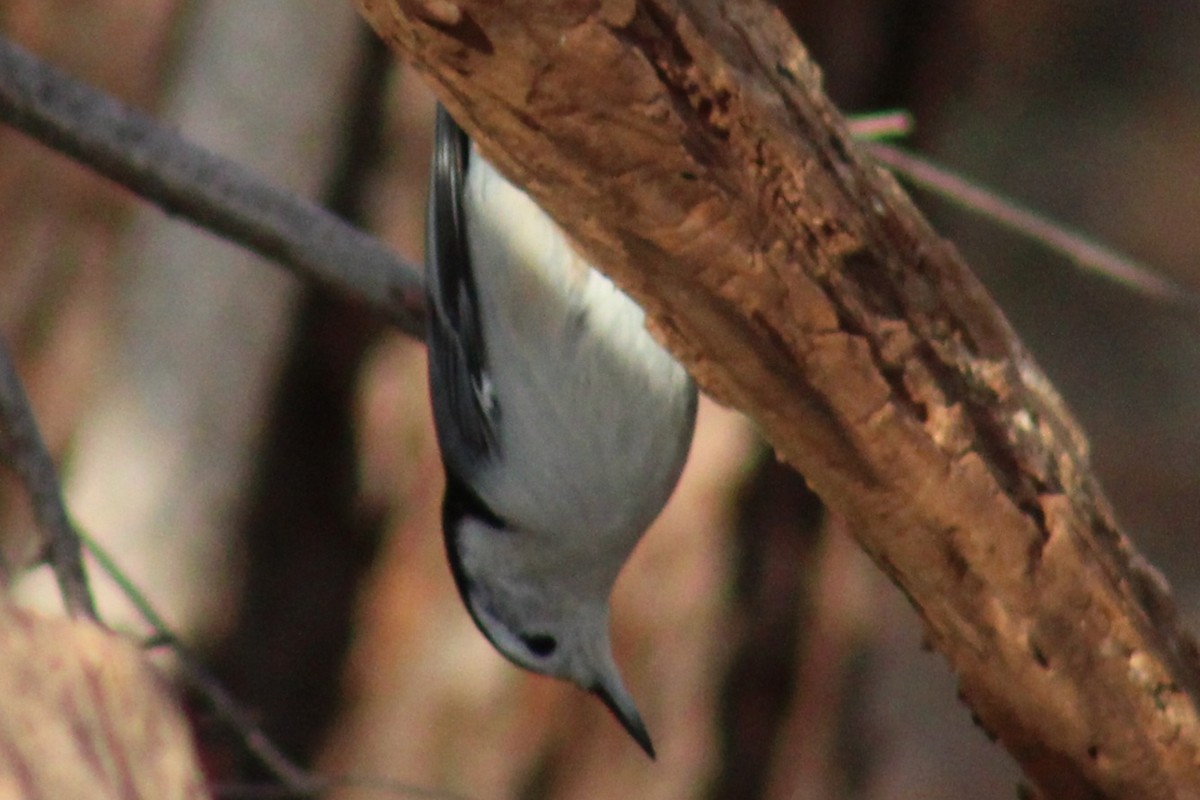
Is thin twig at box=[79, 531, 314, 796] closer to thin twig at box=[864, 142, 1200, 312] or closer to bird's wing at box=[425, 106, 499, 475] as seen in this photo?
bird's wing at box=[425, 106, 499, 475]

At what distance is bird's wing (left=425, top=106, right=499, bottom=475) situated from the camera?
5.00ft

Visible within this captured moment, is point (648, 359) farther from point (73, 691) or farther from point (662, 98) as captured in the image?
point (73, 691)

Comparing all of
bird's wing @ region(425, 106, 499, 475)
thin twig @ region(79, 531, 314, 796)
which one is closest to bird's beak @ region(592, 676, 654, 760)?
bird's wing @ region(425, 106, 499, 475)

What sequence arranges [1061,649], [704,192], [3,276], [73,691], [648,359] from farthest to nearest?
[3,276] → [648,359] → [1061,649] → [704,192] → [73,691]

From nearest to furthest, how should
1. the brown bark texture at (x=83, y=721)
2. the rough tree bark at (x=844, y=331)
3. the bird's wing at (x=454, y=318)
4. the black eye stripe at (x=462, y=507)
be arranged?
the brown bark texture at (x=83, y=721), the rough tree bark at (x=844, y=331), the bird's wing at (x=454, y=318), the black eye stripe at (x=462, y=507)

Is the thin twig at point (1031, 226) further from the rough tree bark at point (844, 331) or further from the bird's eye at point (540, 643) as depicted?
the bird's eye at point (540, 643)

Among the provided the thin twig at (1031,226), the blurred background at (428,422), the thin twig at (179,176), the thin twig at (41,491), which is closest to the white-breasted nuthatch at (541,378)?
the thin twig at (179,176)

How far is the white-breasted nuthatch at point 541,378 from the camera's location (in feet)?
5.03

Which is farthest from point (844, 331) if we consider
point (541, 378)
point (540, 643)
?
point (540, 643)

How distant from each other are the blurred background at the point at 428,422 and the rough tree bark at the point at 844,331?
1208mm

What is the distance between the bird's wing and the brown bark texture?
785mm

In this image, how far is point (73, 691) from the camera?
721 mm

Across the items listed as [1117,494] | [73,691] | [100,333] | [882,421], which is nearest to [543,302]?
[882,421]

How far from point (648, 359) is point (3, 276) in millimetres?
1229
